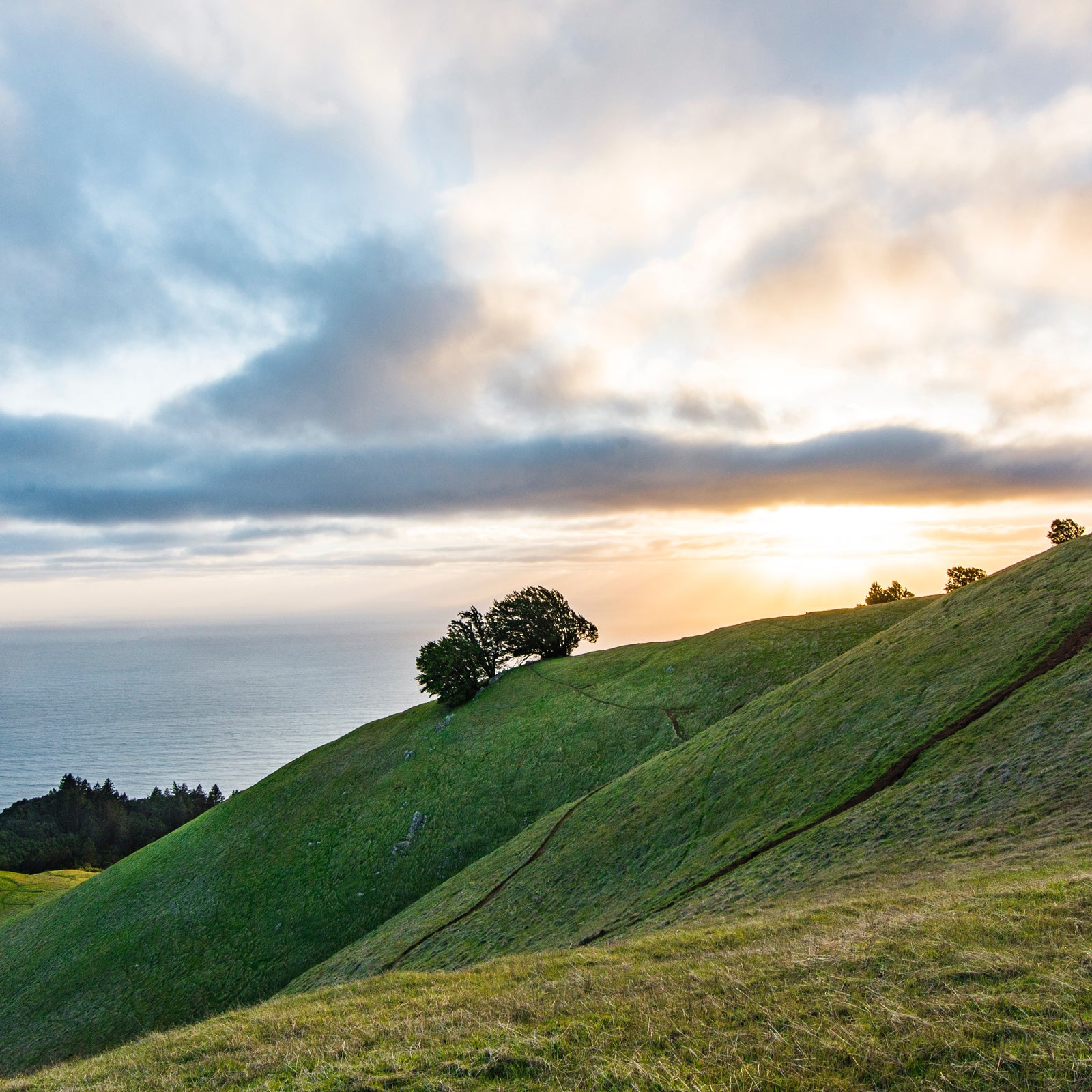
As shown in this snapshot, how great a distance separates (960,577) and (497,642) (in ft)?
208

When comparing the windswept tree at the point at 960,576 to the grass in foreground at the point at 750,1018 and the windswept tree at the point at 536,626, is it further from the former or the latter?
the grass in foreground at the point at 750,1018

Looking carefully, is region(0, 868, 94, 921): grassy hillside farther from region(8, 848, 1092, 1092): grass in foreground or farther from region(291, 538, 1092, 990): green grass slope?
region(8, 848, 1092, 1092): grass in foreground

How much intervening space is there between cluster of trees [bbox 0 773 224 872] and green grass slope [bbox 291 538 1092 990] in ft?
347

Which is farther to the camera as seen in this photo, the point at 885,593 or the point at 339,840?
the point at 885,593

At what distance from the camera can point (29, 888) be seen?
238 ft

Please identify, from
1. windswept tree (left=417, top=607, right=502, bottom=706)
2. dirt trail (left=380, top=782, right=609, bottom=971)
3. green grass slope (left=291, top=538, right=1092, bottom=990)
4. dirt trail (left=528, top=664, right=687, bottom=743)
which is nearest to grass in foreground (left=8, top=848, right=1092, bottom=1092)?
green grass slope (left=291, top=538, right=1092, bottom=990)

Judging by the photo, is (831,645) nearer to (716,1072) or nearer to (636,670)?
(636,670)

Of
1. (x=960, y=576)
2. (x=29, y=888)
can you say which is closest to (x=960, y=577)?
(x=960, y=576)

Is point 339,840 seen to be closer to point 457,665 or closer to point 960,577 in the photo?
point 457,665

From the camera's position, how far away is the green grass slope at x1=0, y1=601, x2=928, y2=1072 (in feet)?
129

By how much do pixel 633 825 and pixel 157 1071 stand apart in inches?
893

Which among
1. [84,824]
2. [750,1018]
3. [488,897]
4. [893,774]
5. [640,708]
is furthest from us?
[84,824]

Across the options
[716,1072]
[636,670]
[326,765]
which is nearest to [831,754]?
[716,1072]

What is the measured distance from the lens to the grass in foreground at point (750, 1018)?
760cm
